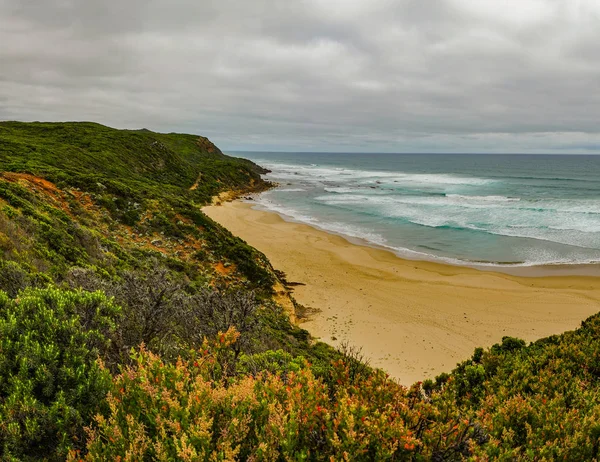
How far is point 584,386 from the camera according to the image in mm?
6066

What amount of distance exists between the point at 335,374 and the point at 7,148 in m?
32.3

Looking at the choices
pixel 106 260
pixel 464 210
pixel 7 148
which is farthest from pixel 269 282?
pixel 464 210

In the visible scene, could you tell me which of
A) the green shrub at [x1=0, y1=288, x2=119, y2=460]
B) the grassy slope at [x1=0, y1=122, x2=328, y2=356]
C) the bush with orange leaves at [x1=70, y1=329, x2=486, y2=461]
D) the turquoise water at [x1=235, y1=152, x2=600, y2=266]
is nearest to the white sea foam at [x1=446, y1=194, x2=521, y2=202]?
the turquoise water at [x1=235, y1=152, x2=600, y2=266]

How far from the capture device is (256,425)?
346cm

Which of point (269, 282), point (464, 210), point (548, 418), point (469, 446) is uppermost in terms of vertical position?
point (464, 210)

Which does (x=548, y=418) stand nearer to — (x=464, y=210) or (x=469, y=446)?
(x=469, y=446)

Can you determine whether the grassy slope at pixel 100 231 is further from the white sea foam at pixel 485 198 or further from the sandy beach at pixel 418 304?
the white sea foam at pixel 485 198

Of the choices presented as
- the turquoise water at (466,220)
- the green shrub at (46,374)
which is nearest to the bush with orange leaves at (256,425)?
the green shrub at (46,374)

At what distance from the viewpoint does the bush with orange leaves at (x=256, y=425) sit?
3105 mm

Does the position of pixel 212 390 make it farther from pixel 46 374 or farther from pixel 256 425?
pixel 46 374

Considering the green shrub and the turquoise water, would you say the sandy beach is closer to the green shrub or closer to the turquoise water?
the turquoise water

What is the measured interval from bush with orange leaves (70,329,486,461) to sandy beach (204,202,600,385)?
8.73 metres

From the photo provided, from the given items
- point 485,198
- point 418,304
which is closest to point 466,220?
point 485,198

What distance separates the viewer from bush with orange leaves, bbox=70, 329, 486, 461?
3.11 m
